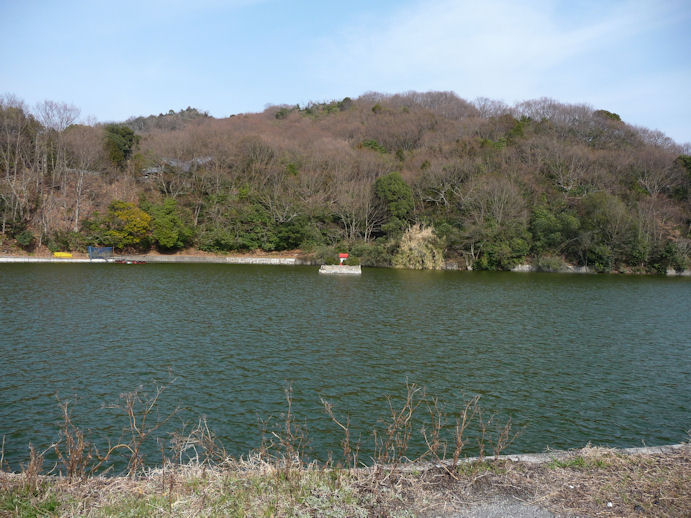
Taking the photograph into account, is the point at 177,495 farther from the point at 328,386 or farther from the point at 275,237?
the point at 275,237

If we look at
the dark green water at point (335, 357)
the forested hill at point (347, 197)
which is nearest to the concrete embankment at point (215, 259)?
Answer: the forested hill at point (347, 197)

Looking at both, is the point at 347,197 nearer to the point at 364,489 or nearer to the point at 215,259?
the point at 215,259

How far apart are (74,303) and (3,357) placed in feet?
25.5

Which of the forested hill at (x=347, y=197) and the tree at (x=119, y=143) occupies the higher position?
the tree at (x=119, y=143)

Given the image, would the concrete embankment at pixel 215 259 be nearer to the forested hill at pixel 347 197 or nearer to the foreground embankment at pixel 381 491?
the forested hill at pixel 347 197

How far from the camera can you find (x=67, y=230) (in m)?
42.6

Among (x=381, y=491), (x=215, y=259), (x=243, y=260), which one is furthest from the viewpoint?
(x=243, y=260)

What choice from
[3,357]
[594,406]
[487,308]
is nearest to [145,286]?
[3,357]

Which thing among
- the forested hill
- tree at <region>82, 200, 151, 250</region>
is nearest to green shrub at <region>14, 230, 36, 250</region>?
the forested hill

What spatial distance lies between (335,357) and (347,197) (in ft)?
111

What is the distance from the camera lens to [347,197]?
45062mm

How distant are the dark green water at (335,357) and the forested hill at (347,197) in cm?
1811

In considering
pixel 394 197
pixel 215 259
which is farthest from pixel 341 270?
pixel 394 197

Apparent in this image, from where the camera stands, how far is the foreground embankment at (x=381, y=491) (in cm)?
417
